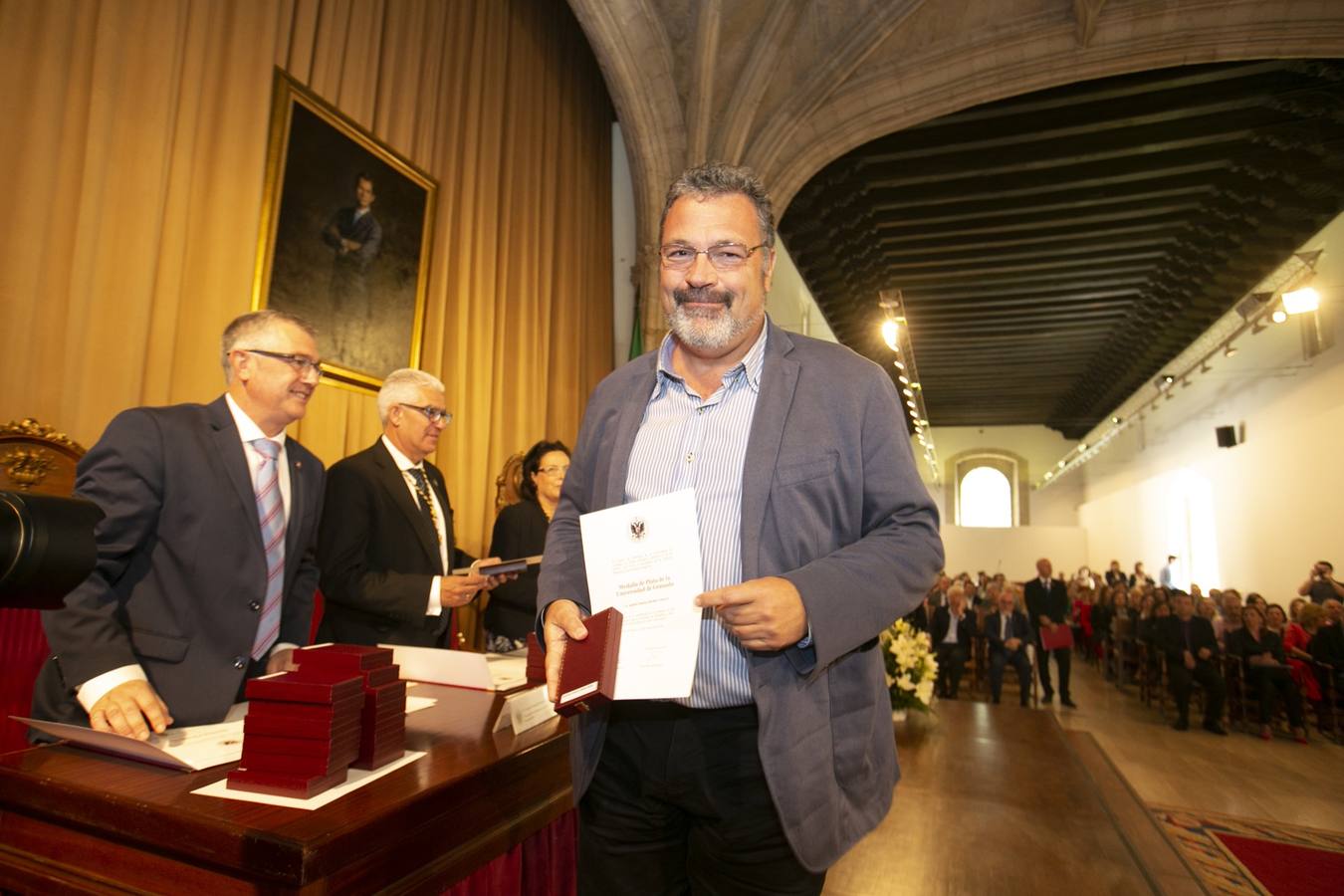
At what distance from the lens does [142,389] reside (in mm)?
→ 3182

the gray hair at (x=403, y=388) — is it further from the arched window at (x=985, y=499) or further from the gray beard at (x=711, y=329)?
the arched window at (x=985, y=499)

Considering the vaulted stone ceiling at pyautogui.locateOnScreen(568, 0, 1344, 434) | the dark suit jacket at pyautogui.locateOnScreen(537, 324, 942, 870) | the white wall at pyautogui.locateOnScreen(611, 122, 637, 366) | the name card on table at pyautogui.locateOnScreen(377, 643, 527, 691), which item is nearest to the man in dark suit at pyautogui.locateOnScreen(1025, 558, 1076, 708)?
the vaulted stone ceiling at pyautogui.locateOnScreen(568, 0, 1344, 434)

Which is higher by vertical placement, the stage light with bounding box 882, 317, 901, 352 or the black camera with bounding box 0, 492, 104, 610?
the stage light with bounding box 882, 317, 901, 352

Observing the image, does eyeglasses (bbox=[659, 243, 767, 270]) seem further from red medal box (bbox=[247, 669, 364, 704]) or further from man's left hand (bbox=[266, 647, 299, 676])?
man's left hand (bbox=[266, 647, 299, 676])

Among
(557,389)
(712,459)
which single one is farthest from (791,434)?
(557,389)

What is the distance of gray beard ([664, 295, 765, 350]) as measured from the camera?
4.18 feet

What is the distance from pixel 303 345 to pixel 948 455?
1041 inches

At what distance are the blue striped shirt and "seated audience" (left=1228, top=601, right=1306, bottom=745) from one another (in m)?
9.38

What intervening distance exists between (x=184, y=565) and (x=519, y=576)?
171cm

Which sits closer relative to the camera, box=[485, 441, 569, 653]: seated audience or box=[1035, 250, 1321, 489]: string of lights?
box=[485, 441, 569, 653]: seated audience

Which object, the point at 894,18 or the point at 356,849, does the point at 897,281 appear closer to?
the point at 894,18

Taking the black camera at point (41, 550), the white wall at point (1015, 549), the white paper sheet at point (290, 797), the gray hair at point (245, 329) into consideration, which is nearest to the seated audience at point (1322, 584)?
the white paper sheet at point (290, 797)

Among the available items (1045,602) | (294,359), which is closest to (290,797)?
(294,359)

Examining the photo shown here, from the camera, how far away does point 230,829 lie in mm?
1104
